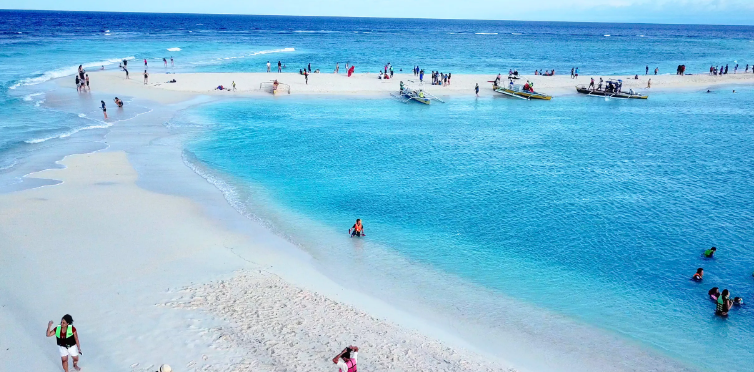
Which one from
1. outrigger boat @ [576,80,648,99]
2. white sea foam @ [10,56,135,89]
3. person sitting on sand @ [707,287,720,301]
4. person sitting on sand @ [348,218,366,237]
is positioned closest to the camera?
person sitting on sand @ [707,287,720,301]

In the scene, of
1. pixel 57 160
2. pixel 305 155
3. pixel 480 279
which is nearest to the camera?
pixel 480 279

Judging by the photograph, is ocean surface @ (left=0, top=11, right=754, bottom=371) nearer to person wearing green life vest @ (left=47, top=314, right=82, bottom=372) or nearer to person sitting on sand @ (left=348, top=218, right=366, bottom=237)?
person sitting on sand @ (left=348, top=218, right=366, bottom=237)

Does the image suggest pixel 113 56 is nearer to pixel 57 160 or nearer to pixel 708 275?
pixel 57 160

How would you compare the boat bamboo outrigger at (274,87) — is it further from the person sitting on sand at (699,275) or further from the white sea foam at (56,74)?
the person sitting on sand at (699,275)

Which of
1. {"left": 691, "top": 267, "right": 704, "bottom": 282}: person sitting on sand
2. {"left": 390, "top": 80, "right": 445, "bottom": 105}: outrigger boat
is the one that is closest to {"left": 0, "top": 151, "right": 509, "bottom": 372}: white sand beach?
{"left": 691, "top": 267, "right": 704, "bottom": 282}: person sitting on sand

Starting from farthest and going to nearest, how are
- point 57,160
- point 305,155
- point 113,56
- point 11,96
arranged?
point 113,56
point 11,96
point 305,155
point 57,160

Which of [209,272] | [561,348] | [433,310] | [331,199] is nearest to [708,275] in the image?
[561,348]
